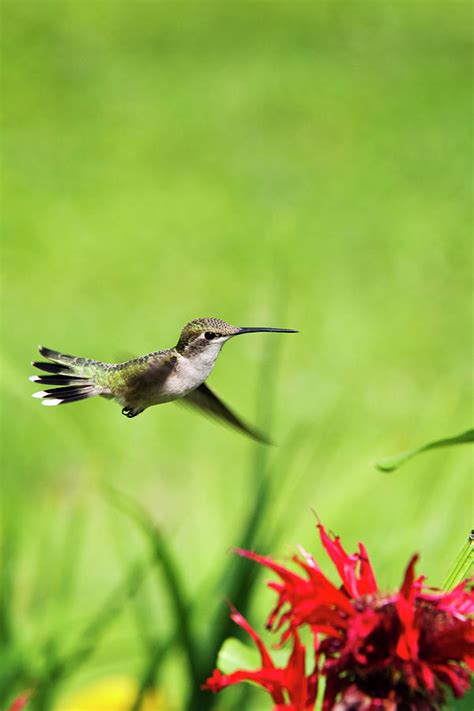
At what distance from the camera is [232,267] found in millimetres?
4117

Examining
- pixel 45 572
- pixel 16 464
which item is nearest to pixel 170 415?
pixel 16 464

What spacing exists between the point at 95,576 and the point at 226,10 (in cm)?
469

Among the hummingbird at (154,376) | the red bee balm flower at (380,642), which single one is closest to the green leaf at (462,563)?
the red bee balm flower at (380,642)

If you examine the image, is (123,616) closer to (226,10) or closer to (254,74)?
(254,74)

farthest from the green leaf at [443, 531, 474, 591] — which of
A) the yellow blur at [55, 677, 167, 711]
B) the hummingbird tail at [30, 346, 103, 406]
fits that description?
the yellow blur at [55, 677, 167, 711]

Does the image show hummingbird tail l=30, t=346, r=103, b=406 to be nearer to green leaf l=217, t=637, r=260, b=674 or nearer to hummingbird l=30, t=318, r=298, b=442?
hummingbird l=30, t=318, r=298, b=442

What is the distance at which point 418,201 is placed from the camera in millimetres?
4762

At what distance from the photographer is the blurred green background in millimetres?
2221

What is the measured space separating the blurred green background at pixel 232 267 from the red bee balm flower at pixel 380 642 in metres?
0.69

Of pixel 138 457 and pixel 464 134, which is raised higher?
pixel 464 134

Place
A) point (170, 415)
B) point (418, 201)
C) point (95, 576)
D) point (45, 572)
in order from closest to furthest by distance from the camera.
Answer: point (45, 572)
point (95, 576)
point (170, 415)
point (418, 201)

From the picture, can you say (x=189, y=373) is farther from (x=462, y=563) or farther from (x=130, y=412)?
(x=462, y=563)

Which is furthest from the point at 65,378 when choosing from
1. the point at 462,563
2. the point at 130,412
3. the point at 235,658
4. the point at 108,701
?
the point at 108,701

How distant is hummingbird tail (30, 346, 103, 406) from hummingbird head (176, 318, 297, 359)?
0.08 metres
